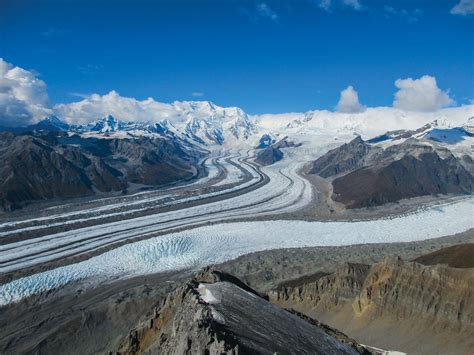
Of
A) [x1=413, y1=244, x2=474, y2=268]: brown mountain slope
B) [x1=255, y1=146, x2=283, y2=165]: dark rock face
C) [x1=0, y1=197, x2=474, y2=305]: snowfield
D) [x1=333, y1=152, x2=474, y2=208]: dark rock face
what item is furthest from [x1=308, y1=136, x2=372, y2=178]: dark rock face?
[x1=413, y1=244, x2=474, y2=268]: brown mountain slope

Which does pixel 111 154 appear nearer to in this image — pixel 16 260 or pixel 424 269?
pixel 16 260

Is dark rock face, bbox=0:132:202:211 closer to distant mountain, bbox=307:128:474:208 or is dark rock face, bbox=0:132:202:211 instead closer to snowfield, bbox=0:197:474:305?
snowfield, bbox=0:197:474:305

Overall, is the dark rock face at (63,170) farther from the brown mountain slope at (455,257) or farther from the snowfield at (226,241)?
the brown mountain slope at (455,257)

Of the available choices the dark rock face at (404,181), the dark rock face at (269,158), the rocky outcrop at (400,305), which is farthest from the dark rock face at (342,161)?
the rocky outcrop at (400,305)

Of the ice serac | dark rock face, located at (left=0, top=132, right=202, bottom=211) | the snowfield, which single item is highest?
dark rock face, located at (left=0, top=132, right=202, bottom=211)

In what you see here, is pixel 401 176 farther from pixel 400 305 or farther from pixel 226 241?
pixel 400 305

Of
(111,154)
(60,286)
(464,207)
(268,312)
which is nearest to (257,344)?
(268,312)

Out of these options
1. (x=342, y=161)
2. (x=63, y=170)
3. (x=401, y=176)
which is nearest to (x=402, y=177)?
Answer: (x=401, y=176)
